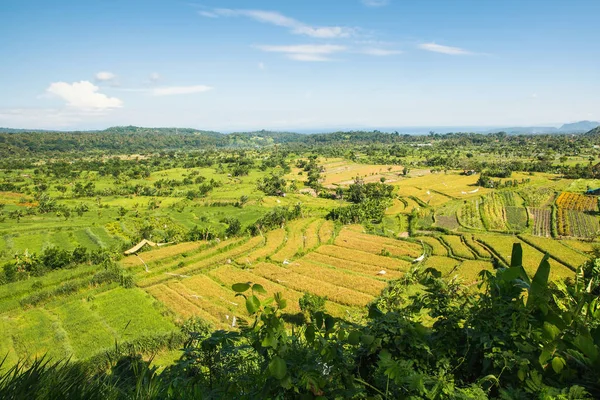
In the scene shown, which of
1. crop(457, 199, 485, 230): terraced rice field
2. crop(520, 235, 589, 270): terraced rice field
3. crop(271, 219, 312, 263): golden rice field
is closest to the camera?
crop(520, 235, 589, 270): terraced rice field

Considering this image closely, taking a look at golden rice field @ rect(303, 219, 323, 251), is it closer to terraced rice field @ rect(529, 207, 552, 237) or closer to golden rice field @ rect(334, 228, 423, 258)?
golden rice field @ rect(334, 228, 423, 258)

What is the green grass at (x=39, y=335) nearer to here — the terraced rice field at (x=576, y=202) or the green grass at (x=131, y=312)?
the green grass at (x=131, y=312)

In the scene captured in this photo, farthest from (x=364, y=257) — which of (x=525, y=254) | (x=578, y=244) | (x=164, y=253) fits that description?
(x=578, y=244)

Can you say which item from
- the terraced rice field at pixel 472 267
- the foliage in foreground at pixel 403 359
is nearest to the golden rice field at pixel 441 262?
the terraced rice field at pixel 472 267

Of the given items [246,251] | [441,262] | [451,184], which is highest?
[451,184]

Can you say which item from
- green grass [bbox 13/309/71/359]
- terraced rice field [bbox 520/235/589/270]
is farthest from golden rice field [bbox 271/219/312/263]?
terraced rice field [bbox 520/235/589/270]

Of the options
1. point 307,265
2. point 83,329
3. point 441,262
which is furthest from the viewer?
point 307,265

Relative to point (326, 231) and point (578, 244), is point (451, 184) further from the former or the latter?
point (326, 231)

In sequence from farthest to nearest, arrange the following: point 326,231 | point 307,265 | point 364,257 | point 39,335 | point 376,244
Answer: point 326,231 < point 376,244 < point 364,257 < point 307,265 < point 39,335

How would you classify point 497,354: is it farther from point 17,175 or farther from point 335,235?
point 17,175
